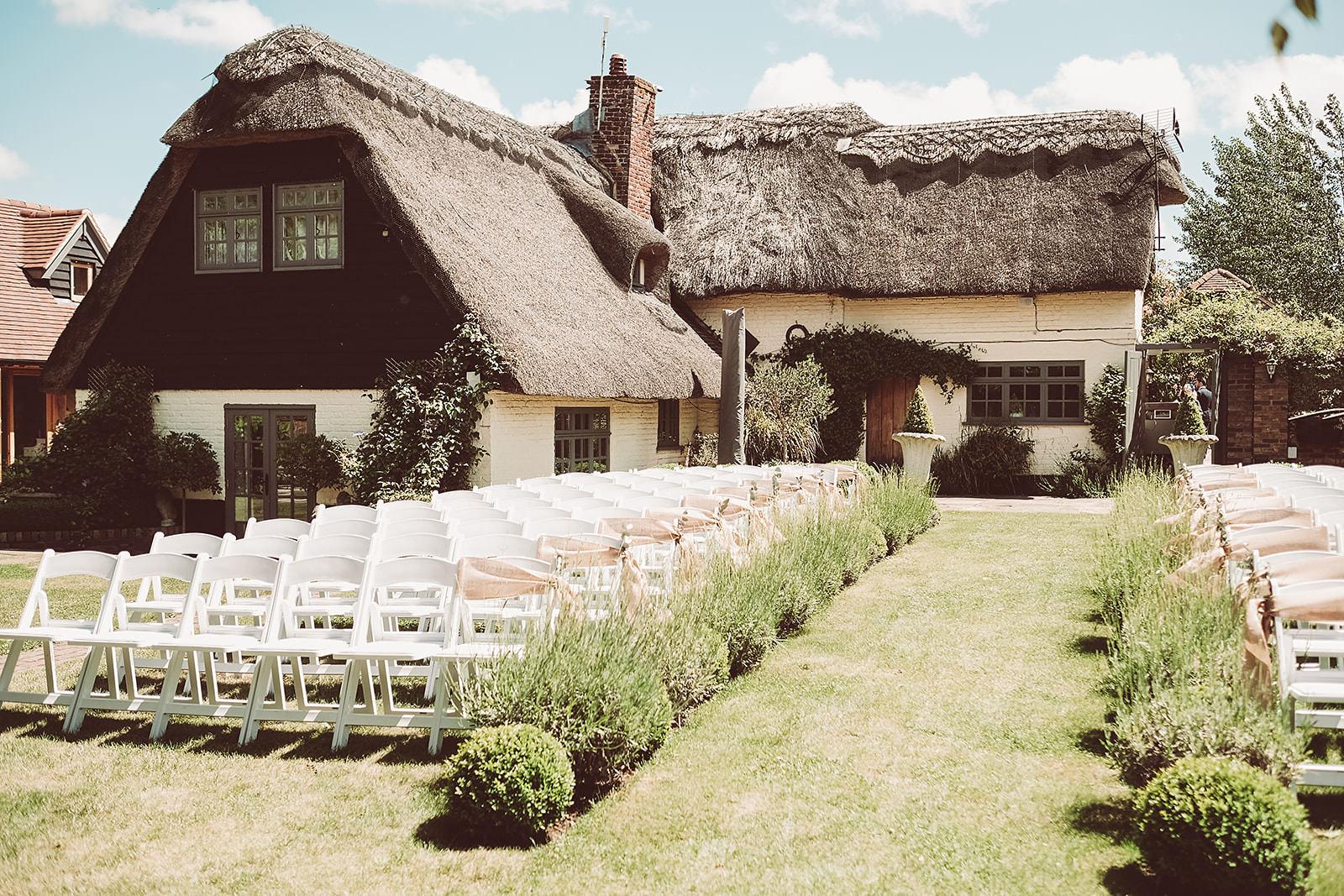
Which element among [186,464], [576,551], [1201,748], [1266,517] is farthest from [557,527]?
[186,464]

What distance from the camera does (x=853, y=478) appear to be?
15289mm

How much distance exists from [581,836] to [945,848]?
5.21ft

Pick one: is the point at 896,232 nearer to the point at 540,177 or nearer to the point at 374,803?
the point at 540,177

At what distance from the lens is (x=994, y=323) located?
79.3ft

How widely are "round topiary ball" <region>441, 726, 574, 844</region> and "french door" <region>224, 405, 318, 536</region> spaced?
38.4 feet

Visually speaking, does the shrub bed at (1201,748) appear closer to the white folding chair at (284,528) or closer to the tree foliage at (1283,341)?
the white folding chair at (284,528)

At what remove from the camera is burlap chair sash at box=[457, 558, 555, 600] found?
668 centimetres

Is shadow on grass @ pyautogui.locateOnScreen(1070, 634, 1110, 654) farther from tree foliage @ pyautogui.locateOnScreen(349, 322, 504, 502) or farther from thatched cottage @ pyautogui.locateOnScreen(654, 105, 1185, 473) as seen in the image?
thatched cottage @ pyautogui.locateOnScreen(654, 105, 1185, 473)

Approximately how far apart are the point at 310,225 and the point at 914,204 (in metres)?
12.9

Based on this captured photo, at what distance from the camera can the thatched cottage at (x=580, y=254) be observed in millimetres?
16172

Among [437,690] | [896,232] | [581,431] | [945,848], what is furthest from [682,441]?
[945,848]

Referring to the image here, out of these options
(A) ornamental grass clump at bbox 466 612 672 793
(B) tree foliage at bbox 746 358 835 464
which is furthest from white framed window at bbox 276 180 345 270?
(A) ornamental grass clump at bbox 466 612 672 793

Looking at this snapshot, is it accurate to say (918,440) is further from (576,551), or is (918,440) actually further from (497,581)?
(497,581)

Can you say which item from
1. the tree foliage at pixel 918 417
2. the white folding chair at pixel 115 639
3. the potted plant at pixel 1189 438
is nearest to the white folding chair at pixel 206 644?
the white folding chair at pixel 115 639
